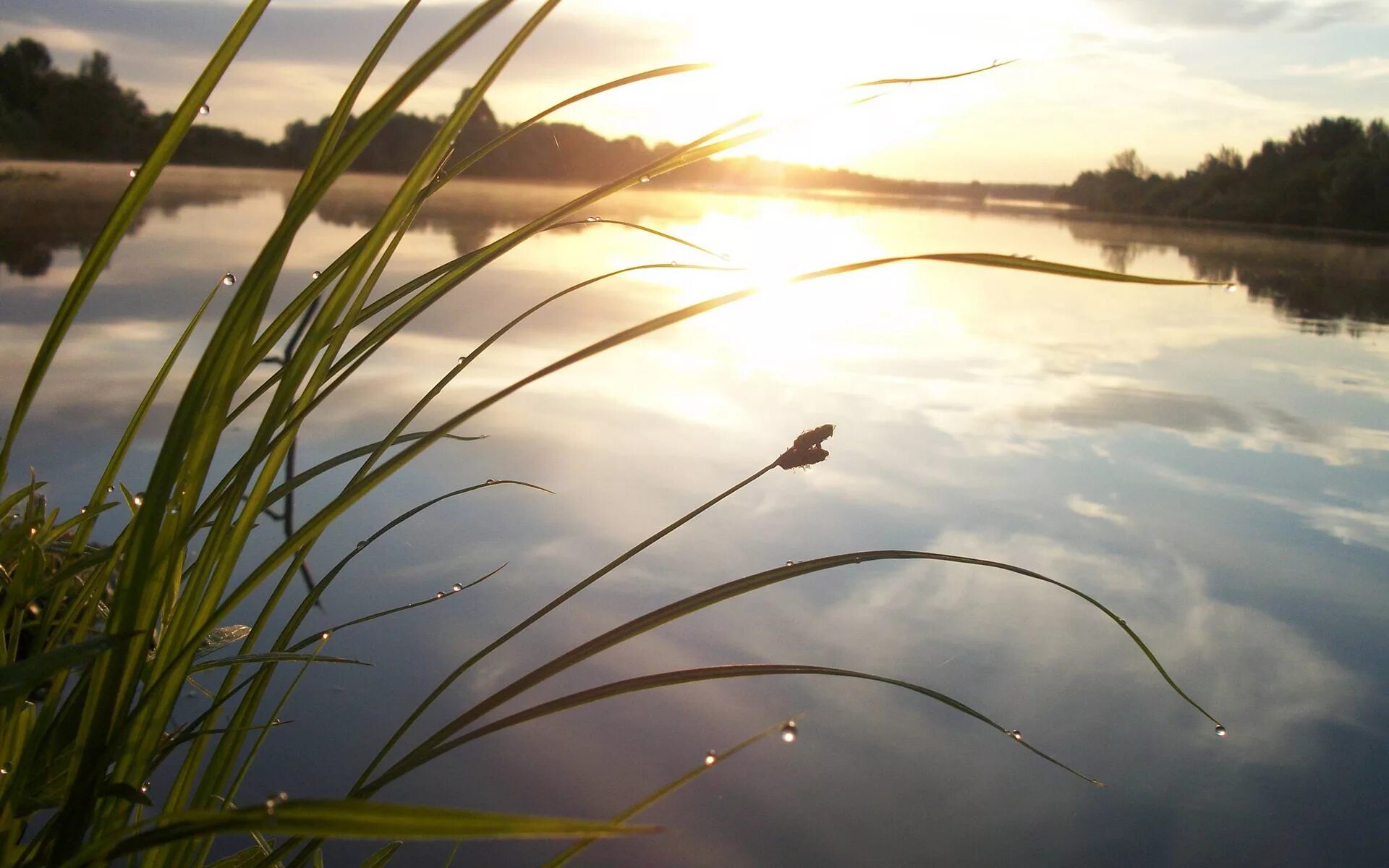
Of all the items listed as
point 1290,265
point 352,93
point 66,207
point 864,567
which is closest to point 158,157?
point 352,93

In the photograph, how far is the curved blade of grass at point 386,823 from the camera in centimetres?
21

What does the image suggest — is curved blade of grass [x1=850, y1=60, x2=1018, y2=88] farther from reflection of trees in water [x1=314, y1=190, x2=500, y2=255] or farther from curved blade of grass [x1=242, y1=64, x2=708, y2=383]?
reflection of trees in water [x1=314, y1=190, x2=500, y2=255]

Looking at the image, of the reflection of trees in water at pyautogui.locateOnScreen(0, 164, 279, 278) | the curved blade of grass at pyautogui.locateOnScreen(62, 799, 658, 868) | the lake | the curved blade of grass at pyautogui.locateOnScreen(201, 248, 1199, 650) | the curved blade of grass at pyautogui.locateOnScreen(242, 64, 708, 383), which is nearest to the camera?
the curved blade of grass at pyautogui.locateOnScreen(62, 799, 658, 868)

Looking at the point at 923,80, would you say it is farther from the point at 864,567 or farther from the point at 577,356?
the point at 864,567

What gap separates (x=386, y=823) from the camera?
0.72ft

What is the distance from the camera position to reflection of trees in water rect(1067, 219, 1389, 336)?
381cm

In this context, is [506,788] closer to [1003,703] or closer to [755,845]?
[755,845]

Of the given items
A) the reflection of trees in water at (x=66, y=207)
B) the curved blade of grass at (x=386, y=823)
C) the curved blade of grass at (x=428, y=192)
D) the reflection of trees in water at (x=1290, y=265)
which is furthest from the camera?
the reflection of trees in water at (x=1290, y=265)

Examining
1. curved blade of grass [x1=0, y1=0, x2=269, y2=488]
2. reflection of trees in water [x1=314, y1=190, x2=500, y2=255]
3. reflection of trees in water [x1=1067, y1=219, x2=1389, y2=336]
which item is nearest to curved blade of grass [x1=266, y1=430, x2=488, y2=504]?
curved blade of grass [x1=0, y1=0, x2=269, y2=488]

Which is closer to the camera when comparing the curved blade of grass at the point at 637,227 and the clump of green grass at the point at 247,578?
the clump of green grass at the point at 247,578

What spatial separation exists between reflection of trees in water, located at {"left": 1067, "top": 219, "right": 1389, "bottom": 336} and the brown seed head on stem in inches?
88.9

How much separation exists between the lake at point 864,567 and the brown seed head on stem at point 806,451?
91 millimetres

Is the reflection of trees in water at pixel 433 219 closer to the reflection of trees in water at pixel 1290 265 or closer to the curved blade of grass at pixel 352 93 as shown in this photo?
the reflection of trees in water at pixel 1290 265

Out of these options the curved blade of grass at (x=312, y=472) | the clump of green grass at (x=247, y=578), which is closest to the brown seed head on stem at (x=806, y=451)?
the clump of green grass at (x=247, y=578)
